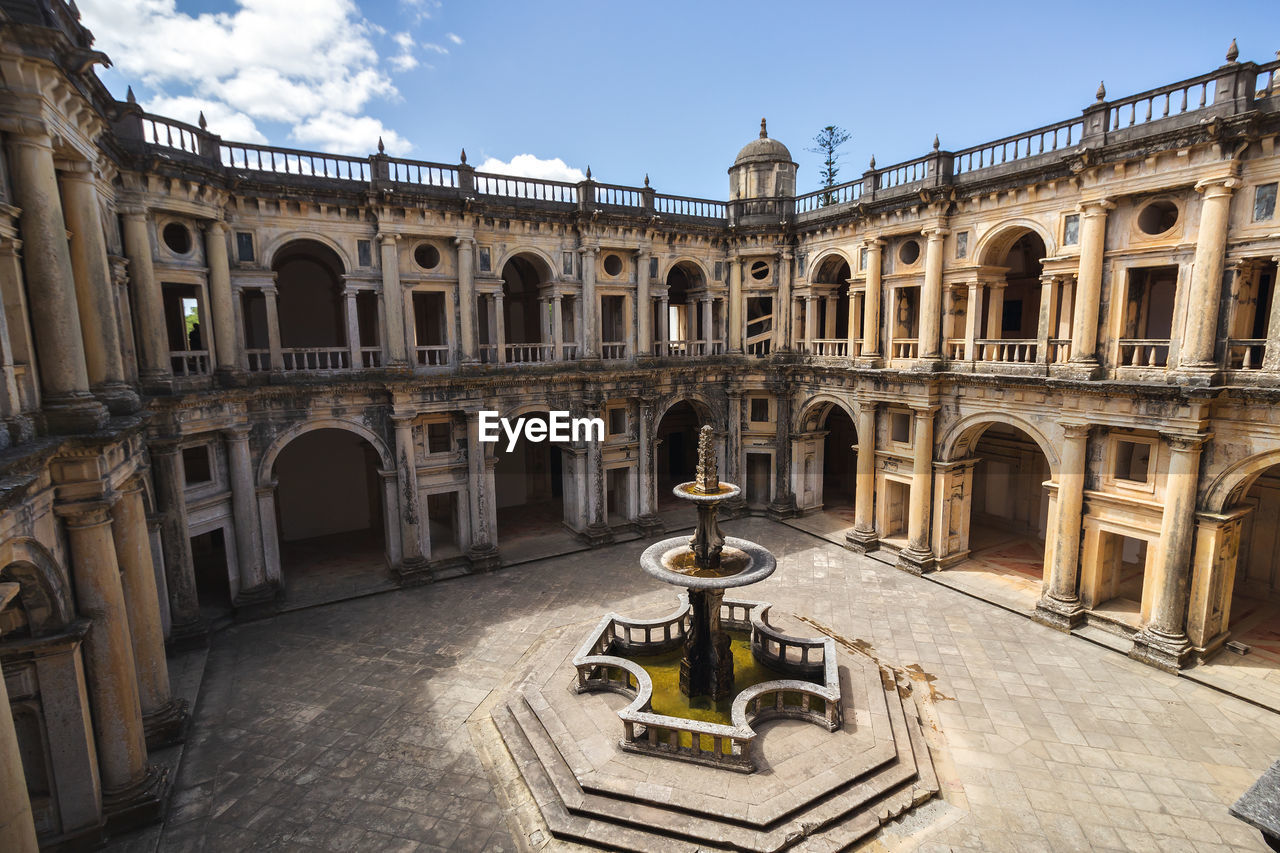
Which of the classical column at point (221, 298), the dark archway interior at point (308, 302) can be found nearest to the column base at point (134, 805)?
the classical column at point (221, 298)

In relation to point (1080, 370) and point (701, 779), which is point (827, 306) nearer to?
point (1080, 370)

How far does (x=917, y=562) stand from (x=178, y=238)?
25.5m

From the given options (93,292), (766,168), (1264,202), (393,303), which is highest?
(766,168)

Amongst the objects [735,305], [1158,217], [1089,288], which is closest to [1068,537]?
[1089,288]

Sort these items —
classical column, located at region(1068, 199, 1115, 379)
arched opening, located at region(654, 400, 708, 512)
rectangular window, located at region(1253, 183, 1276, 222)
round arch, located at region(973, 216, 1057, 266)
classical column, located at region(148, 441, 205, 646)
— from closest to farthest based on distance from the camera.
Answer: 1. rectangular window, located at region(1253, 183, 1276, 222)
2. classical column, located at region(148, 441, 205, 646)
3. classical column, located at region(1068, 199, 1115, 379)
4. round arch, located at region(973, 216, 1057, 266)
5. arched opening, located at region(654, 400, 708, 512)

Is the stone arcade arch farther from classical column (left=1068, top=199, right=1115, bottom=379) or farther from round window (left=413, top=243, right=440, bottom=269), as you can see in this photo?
classical column (left=1068, top=199, right=1115, bottom=379)

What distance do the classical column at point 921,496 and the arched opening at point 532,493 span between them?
12589 millimetres

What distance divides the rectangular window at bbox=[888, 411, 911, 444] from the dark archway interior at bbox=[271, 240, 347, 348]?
71.6ft

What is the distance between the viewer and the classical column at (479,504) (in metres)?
23.0

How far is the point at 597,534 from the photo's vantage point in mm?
25750

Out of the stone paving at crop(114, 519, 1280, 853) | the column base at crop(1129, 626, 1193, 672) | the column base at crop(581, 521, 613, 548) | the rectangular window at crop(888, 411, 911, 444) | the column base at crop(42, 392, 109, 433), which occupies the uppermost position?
the column base at crop(42, 392, 109, 433)

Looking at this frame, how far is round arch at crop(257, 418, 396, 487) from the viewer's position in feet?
65.5

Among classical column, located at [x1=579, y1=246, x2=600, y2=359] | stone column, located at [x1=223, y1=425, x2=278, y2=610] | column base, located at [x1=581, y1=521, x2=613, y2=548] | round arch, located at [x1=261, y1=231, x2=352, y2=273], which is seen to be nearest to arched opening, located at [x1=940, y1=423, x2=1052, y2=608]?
column base, located at [x1=581, y1=521, x2=613, y2=548]

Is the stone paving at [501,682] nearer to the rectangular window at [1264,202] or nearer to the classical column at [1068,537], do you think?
the classical column at [1068,537]
